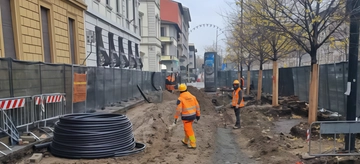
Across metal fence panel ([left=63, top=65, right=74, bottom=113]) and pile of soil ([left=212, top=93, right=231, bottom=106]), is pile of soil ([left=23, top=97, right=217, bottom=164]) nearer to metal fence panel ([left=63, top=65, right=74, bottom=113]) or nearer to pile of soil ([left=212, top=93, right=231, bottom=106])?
metal fence panel ([left=63, top=65, right=74, bottom=113])

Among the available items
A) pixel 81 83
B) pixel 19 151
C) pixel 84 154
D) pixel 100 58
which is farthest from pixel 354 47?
pixel 100 58

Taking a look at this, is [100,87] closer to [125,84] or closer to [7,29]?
[125,84]

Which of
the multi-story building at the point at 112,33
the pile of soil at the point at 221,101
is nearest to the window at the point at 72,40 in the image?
the multi-story building at the point at 112,33

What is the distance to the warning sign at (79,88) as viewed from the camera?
9773mm

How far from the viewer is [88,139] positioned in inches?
242

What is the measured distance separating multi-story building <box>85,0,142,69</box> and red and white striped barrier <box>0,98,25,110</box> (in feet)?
25.2

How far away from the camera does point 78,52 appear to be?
15445 mm

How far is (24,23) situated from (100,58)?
8.03 metres

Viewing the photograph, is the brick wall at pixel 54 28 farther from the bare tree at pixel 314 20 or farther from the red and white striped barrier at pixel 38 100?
the bare tree at pixel 314 20

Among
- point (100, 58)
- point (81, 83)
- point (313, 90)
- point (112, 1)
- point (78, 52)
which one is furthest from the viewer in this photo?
point (112, 1)

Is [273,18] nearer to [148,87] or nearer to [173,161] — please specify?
[173,161]

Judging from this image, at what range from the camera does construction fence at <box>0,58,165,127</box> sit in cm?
648

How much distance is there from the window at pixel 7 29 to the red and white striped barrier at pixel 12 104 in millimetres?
4002

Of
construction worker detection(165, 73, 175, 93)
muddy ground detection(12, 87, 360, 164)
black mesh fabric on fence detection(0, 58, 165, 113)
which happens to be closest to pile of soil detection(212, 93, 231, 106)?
construction worker detection(165, 73, 175, 93)
